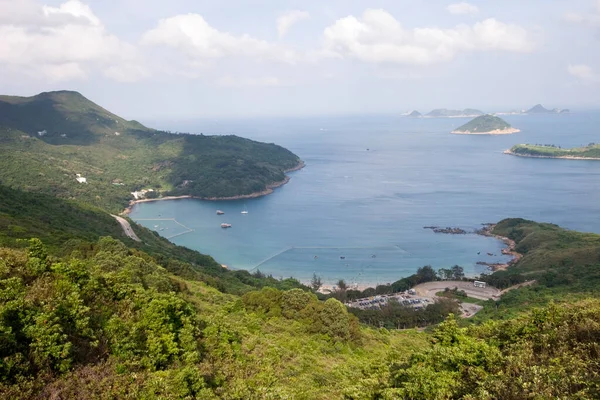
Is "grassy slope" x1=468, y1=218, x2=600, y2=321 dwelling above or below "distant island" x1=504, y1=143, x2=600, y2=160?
below

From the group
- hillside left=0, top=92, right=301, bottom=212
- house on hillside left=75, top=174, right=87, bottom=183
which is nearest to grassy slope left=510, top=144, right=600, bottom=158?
hillside left=0, top=92, right=301, bottom=212

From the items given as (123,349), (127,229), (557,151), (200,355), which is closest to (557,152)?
(557,151)

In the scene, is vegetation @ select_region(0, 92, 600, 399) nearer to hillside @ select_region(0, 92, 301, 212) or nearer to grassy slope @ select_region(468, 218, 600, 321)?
grassy slope @ select_region(468, 218, 600, 321)

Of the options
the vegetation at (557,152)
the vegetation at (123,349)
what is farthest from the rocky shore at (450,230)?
the vegetation at (557,152)

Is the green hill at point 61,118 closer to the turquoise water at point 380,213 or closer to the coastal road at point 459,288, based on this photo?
the turquoise water at point 380,213

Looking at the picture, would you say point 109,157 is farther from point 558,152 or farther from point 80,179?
point 558,152
